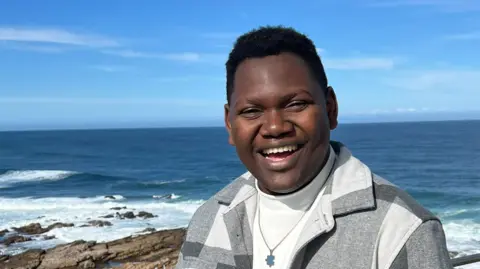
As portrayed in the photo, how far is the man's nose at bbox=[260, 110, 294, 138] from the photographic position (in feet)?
4.82

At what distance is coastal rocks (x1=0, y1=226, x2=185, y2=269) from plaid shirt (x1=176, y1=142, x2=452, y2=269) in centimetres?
1381

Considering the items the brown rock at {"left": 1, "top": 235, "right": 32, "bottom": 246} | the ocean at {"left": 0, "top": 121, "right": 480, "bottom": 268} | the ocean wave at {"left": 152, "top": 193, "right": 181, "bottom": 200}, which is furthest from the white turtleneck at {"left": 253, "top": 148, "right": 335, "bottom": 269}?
the ocean wave at {"left": 152, "top": 193, "right": 181, "bottom": 200}

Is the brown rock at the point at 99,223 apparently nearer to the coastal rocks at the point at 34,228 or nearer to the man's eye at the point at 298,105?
the coastal rocks at the point at 34,228

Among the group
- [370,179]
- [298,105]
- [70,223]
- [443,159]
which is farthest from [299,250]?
[443,159]

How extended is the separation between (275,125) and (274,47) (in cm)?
24

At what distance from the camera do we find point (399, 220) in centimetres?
131

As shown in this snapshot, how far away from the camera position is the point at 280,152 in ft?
4.97

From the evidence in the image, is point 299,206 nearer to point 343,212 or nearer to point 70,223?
point 343,212

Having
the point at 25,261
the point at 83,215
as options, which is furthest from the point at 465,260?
the point at 83,215

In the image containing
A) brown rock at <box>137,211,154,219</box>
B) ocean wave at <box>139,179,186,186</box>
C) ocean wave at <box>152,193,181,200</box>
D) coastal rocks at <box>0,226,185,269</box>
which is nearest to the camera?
coastal rocks at <box>0,226,185,269</box>

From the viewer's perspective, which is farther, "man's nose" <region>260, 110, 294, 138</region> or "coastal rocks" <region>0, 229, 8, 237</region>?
"coastal rocks" <region>0, 229, 8, 237</region>

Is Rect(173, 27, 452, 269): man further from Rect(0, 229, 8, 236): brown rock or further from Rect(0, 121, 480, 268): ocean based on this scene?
Rect(0, 229, 8, 236): brown rock

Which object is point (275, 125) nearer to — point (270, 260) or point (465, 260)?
point (270, 260)

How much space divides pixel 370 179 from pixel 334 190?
0.36ft
